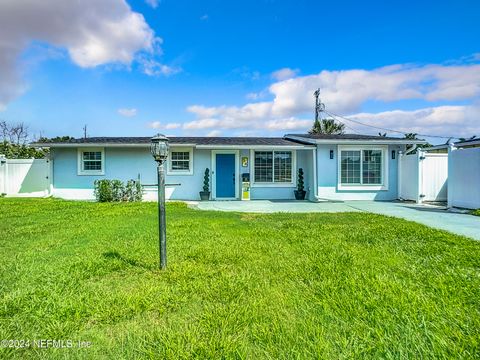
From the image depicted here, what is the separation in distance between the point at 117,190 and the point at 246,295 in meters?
11.1

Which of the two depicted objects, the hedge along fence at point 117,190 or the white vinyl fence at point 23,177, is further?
the white vinyl fence at point 23,177

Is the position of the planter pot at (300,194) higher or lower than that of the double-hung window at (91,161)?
lower

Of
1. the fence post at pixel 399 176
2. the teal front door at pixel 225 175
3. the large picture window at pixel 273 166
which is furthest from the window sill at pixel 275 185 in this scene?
the fence post at pixel 399 176

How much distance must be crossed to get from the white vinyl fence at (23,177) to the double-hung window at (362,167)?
48.9 feet

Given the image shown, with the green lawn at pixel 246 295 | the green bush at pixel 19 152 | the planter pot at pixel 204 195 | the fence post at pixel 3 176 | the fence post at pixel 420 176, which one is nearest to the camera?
the green lawn at pixel 246 295

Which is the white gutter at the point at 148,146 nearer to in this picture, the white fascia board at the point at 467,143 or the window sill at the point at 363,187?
the window sill at the point at 363,187

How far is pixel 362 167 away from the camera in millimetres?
13461

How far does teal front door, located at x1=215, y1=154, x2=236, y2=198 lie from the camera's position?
13836mm

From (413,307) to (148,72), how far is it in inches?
645

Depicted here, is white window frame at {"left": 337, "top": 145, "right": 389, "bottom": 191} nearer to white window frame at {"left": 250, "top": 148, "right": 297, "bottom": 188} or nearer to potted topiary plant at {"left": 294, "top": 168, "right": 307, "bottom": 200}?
potted topiary plant at {"left": 294, "top": 168, "right": 307, "bottom": 200}

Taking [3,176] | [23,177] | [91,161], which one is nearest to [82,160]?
[91,161]

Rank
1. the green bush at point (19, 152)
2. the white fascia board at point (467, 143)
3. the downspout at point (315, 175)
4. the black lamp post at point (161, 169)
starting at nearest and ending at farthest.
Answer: the black lamp post at point (161, 169) → the white fascia board at point (467, 143) → the downspout at point (315, 175) → the green bush at point (19, 152)

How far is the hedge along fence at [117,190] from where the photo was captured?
40.4 feet

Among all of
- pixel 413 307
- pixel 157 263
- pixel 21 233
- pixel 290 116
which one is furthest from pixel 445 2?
pixel 290 116
